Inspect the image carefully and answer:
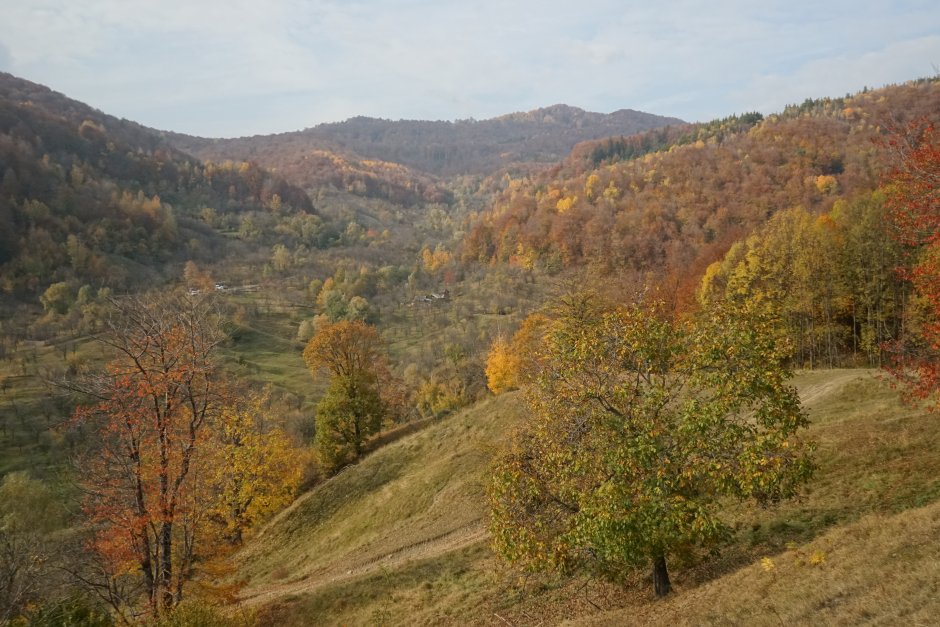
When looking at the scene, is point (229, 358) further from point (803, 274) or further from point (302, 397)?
point (803, 274)

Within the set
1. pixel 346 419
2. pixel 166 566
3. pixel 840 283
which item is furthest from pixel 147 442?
pixel 840 283

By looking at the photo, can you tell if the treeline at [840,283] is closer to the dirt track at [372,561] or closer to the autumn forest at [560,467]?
→ the autumn forest at [560,467]

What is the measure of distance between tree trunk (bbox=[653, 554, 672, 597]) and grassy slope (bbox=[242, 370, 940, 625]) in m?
0.48

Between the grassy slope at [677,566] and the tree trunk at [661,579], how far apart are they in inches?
19.0

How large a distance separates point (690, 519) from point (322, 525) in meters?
33.1

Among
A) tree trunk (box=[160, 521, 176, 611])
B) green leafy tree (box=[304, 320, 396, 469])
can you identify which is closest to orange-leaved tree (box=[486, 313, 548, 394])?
green leafy tree (box=[304, 320, 396, 469])

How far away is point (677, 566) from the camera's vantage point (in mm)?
16297

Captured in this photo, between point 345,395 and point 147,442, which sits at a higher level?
point 147,442

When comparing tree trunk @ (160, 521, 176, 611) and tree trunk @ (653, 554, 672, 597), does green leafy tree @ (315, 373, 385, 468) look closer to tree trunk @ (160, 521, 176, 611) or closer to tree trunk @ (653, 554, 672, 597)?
tree trunk @ (160, 521, 176, 611)

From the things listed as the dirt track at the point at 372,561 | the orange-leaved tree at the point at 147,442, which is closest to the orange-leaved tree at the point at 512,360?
the dirt track at the point at 372,561

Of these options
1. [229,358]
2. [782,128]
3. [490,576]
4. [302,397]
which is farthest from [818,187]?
[229,358]

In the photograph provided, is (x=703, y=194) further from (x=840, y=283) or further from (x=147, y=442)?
(x=147, y=442)

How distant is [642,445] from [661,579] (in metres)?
5.25

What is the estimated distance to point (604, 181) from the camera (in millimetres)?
179750
